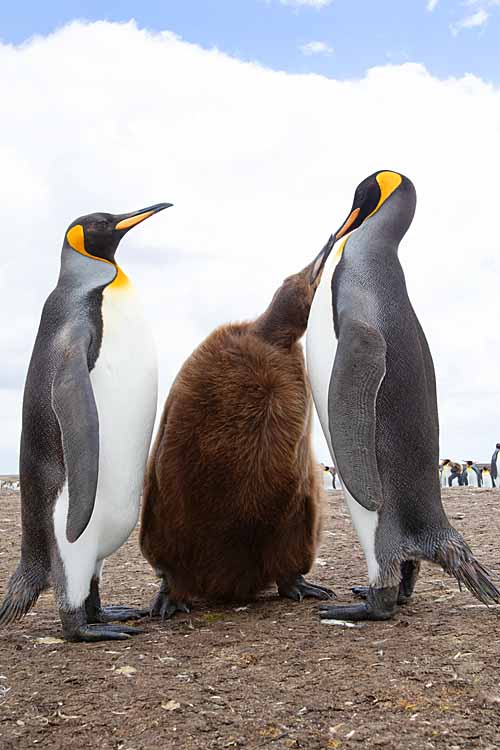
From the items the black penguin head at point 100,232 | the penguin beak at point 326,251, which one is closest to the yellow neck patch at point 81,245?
the black penguin head at point 100,232

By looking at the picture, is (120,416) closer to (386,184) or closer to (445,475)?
(386,184)

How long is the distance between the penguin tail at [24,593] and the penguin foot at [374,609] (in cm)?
116

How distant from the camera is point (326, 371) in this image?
325 centimetres

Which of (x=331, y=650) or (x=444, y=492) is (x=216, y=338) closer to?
(x=331, y=650)

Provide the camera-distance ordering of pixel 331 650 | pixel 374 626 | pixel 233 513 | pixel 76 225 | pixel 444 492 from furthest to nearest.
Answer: pixel 444 492 < pixel 76 225 < pixel 233 513 < pixel 374 626 < pixel 331 650

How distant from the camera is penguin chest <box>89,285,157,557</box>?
330 cm

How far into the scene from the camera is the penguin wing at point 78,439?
3051 millimetres

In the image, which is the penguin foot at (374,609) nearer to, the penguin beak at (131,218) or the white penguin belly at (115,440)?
the white penguin belly at (115,440)

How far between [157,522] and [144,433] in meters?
0.40

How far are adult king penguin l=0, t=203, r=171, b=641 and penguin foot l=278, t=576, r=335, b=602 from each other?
0.67 meters

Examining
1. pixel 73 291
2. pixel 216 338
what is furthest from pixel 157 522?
pixel 73 291

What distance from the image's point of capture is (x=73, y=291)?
3.55m

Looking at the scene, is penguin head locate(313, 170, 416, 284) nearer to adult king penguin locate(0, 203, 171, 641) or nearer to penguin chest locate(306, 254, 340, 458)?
penguin chest locate(306, 254, 340, 458)

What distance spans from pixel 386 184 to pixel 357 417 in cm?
122
